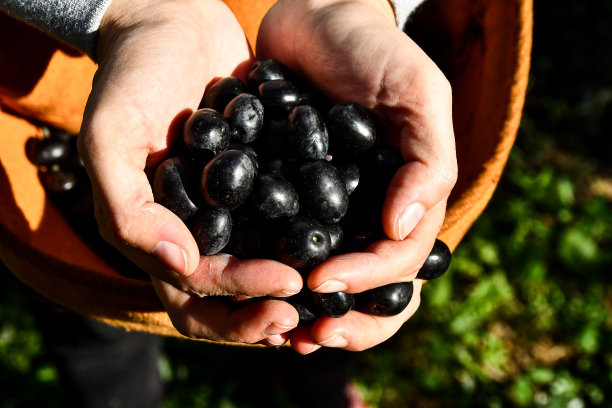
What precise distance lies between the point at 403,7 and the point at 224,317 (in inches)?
39.3

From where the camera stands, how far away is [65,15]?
53.1 inches

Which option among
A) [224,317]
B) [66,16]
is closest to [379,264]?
[224,317]

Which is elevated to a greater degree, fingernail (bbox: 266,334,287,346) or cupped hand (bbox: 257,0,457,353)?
cupped hand (bbox: 257,0,457,353)

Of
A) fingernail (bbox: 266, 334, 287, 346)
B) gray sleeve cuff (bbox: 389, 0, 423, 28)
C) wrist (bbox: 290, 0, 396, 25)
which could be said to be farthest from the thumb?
gray sleeve cuff (bbox: 389, 0, 423, 28)

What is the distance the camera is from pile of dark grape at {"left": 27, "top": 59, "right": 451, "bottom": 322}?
1.12 metres

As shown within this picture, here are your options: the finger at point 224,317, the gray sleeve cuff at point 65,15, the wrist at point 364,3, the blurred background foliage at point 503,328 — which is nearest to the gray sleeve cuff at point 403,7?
the wrist at point 364,3

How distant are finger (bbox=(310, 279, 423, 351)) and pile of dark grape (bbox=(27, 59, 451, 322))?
0.08 ft

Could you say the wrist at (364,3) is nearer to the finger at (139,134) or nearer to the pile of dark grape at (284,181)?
the pile of dark grape at (284,181)

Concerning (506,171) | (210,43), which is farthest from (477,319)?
(210,43)

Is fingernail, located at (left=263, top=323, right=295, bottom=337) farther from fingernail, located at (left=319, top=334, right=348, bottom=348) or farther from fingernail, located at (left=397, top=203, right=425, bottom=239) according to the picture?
fingernail, located at (left=397, top=203, right=425, bottom=239)

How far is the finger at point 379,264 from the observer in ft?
3.55

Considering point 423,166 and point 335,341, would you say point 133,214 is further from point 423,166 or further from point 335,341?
point 423,166

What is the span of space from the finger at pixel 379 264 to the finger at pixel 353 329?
0.32 feet

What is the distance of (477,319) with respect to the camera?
2.33 m
